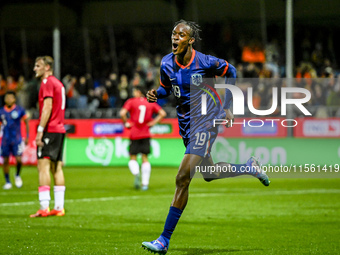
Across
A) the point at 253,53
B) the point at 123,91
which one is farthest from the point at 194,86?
the point at 253,53

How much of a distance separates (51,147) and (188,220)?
7.87ft

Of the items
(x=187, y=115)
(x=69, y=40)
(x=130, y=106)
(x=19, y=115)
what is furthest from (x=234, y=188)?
(x=69, y=40)

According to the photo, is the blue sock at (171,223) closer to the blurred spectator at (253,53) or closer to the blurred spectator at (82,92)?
the blurred spectator at (82,92)

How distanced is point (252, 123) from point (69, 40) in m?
11.4

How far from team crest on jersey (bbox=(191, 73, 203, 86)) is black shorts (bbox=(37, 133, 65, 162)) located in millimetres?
3600

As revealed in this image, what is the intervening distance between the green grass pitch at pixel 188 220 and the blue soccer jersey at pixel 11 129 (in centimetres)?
100

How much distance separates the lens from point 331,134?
20156mm

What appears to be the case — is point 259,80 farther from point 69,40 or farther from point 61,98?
point 61,98

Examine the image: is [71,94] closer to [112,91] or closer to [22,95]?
[112,91]

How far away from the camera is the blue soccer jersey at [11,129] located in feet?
50.2

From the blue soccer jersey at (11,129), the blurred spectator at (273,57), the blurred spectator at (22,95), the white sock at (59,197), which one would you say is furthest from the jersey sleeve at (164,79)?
the blurred spectator at (22,95)

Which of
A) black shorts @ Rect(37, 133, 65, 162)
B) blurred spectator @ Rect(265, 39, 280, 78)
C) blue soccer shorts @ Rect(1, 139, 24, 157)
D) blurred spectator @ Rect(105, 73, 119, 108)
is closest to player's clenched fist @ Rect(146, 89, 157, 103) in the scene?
black shorts @ Rect(37, 133, 65, 162)

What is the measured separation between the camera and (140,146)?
14828 millimetres

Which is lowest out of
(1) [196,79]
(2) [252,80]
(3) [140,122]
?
(3) [140,122]
